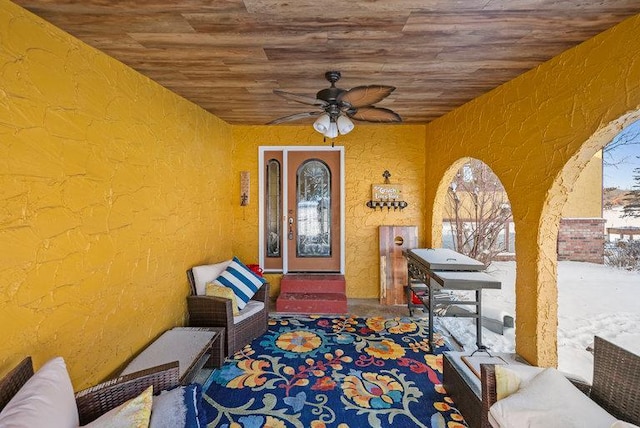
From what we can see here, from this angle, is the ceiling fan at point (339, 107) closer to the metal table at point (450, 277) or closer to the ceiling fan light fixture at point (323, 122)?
the ceiling fan light fixture at point (323, 122)

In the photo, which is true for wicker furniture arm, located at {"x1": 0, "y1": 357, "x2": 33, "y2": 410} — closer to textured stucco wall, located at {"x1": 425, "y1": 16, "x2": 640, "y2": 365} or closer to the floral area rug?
the floral area rug

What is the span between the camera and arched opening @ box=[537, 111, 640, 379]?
2.15m

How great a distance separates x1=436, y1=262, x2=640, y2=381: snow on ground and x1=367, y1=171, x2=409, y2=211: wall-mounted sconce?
1736 mm

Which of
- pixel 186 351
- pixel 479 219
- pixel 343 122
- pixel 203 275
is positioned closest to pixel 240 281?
pixel 203 275

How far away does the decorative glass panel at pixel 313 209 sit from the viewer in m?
4.79

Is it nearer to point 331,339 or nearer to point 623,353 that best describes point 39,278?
point 331,339

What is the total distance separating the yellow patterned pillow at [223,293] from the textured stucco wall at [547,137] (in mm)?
2682

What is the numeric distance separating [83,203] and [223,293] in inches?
60.5

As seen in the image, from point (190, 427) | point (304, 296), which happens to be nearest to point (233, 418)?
point (190, 427)

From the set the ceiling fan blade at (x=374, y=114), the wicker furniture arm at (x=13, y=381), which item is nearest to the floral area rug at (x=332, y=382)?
the wicker furniture arm at (x=13, y=381)

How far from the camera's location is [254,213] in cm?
480

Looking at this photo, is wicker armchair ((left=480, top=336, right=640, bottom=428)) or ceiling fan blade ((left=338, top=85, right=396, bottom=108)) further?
ceiling fan blade ((left=338, top=85, right=396, bottom=108))

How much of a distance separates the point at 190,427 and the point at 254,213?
3550 mm

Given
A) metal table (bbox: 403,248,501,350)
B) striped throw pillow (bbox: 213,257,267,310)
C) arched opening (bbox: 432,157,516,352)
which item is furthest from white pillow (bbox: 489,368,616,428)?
arched opening (bbox: 432,157,516,352)
